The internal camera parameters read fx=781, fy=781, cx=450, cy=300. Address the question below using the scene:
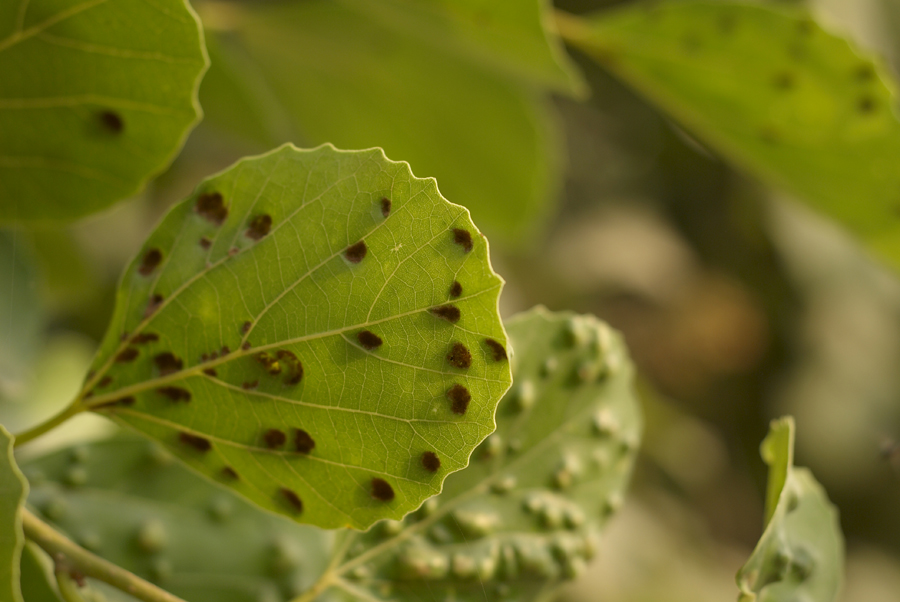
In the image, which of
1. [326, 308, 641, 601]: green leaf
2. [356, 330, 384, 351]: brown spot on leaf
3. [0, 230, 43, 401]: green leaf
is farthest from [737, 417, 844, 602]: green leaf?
[0, 230, 43, 401]: green leaf

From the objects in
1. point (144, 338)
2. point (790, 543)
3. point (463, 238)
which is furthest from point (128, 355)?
point (790, 543)

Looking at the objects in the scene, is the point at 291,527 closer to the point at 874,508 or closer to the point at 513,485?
the point at 513,485

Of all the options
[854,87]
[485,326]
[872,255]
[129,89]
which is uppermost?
[854,87]

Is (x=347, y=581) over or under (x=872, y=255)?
under

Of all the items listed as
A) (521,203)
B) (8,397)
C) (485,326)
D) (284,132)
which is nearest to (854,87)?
(521,203)

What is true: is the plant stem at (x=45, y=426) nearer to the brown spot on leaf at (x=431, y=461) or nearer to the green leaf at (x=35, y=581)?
the green leaf at (x=35, y=581)

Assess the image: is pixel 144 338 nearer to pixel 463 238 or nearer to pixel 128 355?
pixel 128 355
